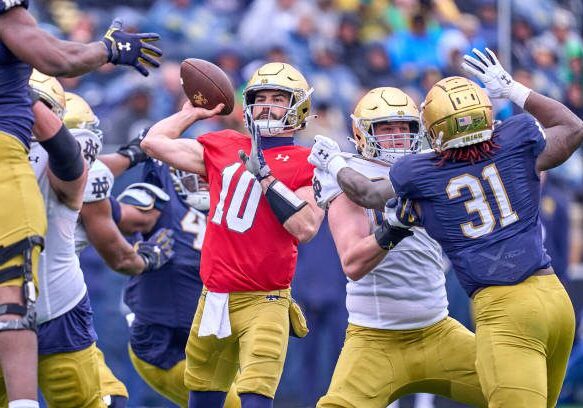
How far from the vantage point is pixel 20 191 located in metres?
4.37

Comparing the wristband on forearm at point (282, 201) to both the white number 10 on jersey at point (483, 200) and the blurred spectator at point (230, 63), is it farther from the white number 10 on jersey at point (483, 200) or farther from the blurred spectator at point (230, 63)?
the blurred spectator at point (230, 63)

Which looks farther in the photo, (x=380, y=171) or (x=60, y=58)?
(x=380, y=171)

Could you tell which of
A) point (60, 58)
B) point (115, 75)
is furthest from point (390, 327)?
point (115, 75)

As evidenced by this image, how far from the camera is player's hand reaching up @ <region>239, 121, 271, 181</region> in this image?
5.36 m

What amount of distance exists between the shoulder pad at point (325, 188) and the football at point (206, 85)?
0.63 metres

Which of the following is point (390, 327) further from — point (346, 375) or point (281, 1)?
point (281, 1)

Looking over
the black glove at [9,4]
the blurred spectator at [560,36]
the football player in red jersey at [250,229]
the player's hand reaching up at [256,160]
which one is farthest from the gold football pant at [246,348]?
the blurred spectator at [560,36]

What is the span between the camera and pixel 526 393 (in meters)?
4.62

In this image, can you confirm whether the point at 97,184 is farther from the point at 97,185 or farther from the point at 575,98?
the point at 575,98

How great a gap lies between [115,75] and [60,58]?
6.00 m

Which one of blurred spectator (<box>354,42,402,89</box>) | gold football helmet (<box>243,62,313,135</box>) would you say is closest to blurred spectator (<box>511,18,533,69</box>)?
blurred spectator (<box>354,42,402,89</box>)

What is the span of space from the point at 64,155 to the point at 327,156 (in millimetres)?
1146

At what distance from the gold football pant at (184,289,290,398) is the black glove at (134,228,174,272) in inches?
28.8

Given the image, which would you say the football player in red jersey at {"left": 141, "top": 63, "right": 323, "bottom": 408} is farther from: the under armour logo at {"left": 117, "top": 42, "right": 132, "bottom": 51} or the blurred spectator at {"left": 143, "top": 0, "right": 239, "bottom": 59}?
the blurred spectator at {"left": 143, "top": 0, "right": 239, "bottom": 59}
